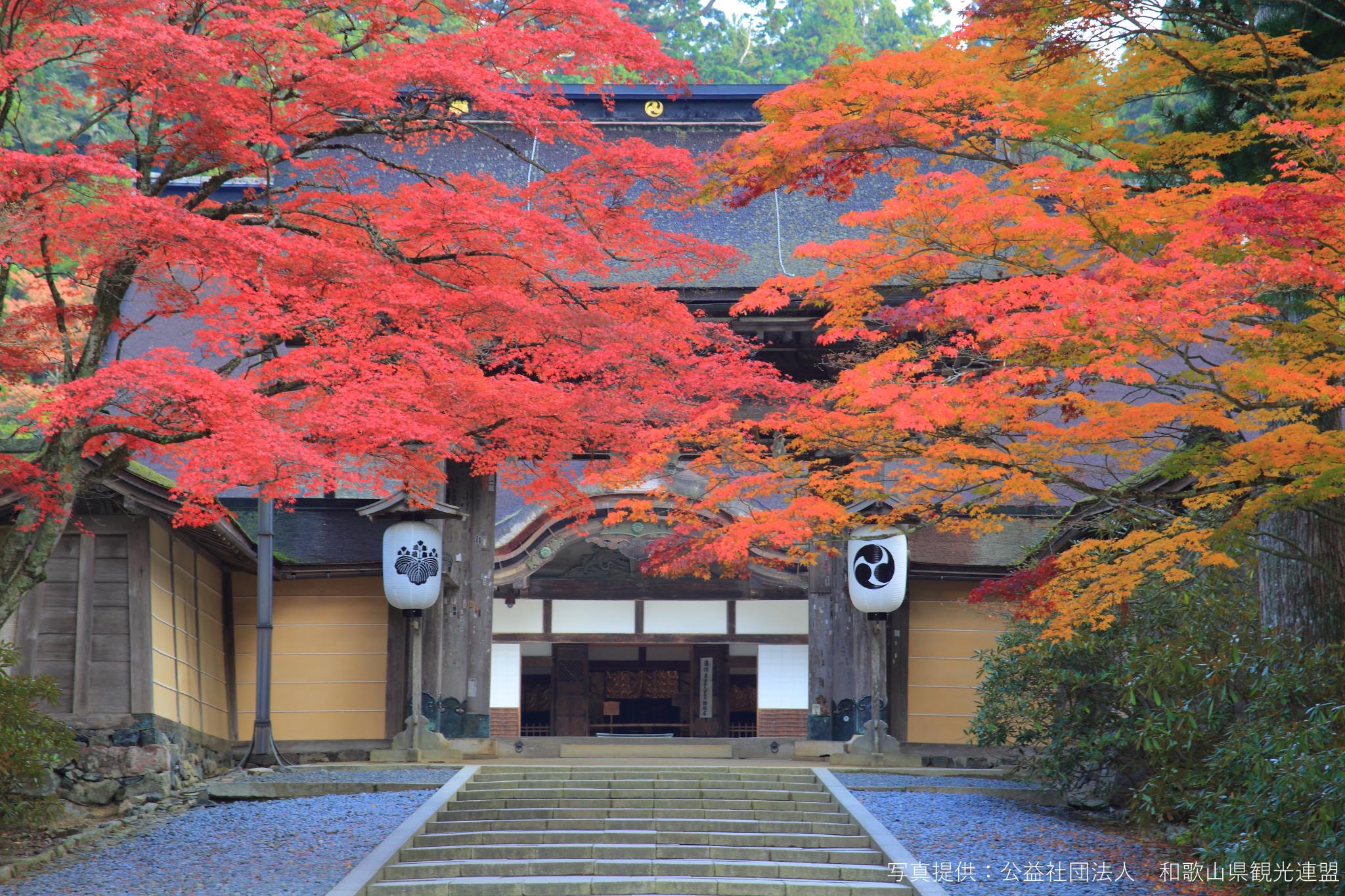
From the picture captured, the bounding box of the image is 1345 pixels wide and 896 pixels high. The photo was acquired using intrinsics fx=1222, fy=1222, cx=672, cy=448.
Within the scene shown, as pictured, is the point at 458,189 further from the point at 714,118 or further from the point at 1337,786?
the point at 714,118

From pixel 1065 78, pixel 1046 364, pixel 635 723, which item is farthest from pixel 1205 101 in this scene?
pixel 635 723

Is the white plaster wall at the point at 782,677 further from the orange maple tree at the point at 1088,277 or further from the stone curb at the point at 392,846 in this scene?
the orange maple tree at the point at 1088,277

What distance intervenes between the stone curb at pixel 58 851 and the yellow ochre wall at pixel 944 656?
8.68 meters

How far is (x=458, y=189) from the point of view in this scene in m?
9.86

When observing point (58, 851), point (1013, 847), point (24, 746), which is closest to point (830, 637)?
point (1013, 847)

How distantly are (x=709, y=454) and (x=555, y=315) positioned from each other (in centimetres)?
185

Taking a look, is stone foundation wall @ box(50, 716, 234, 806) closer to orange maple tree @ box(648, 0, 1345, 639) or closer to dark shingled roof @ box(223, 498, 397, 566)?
dark shingled roof @ box(223, 498, 397, 566)

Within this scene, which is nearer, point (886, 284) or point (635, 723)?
point (886, 284)

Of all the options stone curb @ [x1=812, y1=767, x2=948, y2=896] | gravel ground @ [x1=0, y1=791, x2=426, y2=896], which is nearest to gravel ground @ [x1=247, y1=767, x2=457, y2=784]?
gravel ground @ [x1=0, y1=791, x2=426, y2=896]

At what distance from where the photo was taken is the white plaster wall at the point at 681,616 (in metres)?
18.4

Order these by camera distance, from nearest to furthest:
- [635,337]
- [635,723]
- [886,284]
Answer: [635,337]
[886,284]
[635,723]

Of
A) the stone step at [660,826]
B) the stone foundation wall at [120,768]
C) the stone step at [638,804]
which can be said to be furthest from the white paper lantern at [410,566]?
the stone step at [660,826]

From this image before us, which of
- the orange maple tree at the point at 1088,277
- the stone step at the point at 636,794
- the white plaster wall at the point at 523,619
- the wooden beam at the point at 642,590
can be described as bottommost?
the stone step at the point at 636,794

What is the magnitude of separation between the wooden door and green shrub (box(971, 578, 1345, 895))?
29.0 feet
